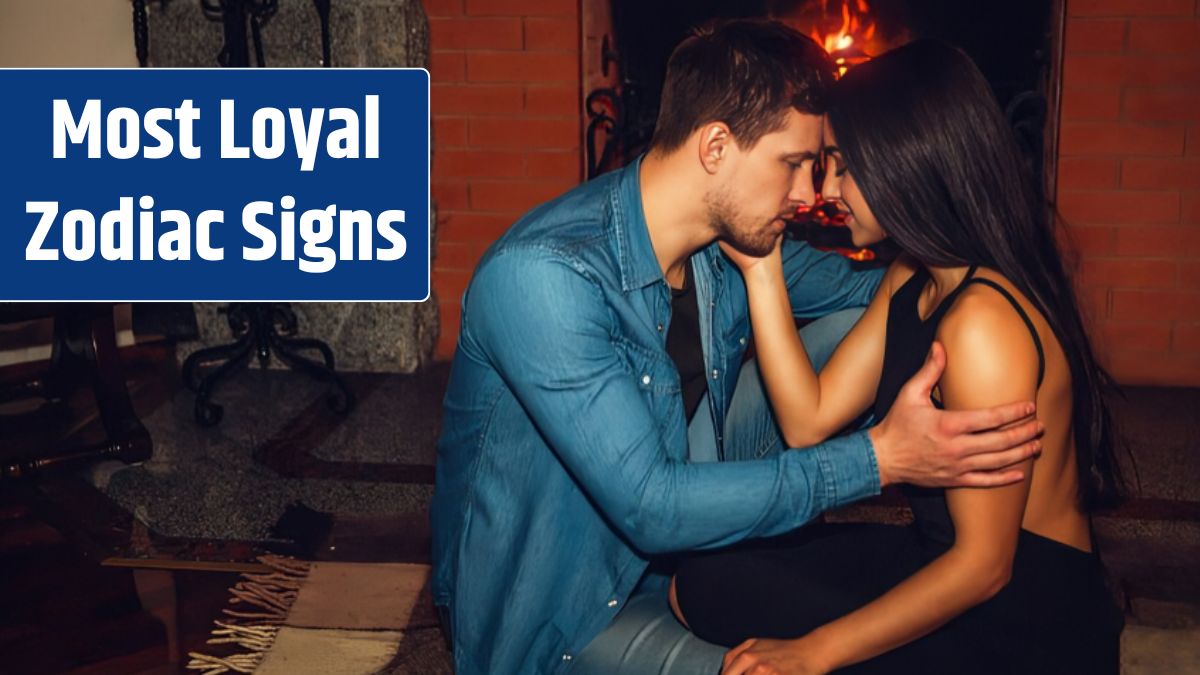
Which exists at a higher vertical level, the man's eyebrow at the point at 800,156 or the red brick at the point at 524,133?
the man's eyebrow at the point at 800,156

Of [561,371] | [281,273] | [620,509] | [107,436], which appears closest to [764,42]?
[561,371]

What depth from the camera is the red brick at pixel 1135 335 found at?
141 inches

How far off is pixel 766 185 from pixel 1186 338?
240 cm

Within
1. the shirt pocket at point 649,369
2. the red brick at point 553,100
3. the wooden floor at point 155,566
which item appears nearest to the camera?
the shirt pocket at point 649,369

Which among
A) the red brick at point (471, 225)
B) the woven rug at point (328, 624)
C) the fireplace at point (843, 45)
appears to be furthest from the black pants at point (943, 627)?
the red brick at point (471, 225)

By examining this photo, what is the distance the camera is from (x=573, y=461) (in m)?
1.42

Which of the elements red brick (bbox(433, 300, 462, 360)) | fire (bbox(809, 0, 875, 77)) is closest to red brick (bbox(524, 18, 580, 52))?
fire (bbox(809, 0, 875, 77))

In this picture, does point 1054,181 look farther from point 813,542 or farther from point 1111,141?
point 813,542

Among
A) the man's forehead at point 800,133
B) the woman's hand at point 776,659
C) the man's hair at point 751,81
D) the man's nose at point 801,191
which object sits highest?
the man's hair at point 751,81

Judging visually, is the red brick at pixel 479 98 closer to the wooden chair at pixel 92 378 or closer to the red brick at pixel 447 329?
the red brick at pixel 447 329

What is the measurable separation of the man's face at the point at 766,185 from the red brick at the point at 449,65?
2.15 meters

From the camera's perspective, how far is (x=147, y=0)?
3670 mm

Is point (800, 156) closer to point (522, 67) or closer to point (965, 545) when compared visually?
point (965, 545)

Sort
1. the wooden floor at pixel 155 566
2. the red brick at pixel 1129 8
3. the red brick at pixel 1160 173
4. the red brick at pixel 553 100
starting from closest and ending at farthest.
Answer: the wooden floor at pixel 155 566, the red brick at pixel 1129 8, the red brick at pixel 1160 173, the red brick at pixel 553 100
